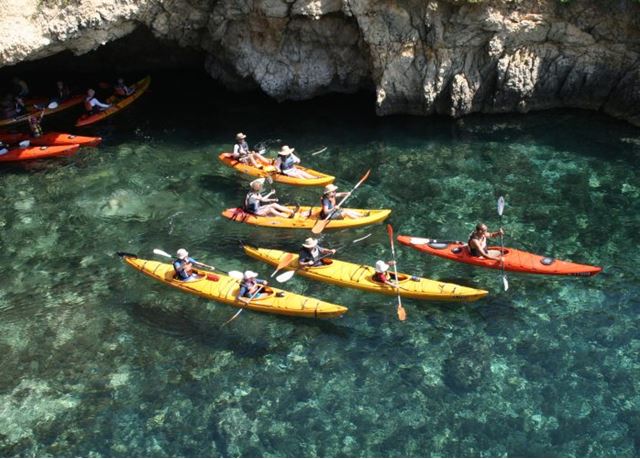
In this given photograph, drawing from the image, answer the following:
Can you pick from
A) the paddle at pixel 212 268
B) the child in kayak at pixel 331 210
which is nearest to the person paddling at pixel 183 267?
the paddle at pixel 212 268

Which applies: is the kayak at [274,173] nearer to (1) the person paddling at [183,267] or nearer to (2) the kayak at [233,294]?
(2) the kayak at [233,294]

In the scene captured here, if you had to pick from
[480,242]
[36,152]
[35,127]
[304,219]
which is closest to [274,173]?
[304,219]

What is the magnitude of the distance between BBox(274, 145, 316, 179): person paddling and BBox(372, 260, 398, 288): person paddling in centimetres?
497

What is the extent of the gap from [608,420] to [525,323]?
2663mm

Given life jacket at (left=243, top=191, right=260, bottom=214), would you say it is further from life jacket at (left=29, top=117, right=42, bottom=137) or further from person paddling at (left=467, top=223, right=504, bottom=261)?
life jacket at (left=29, top=117, right=42, bottom=137)

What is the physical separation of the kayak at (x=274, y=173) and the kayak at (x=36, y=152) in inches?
197

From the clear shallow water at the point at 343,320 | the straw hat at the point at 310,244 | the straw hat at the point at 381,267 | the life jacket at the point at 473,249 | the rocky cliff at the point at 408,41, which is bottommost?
the clear shallow water at the point at 343,320

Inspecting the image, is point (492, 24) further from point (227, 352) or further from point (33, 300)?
point (33, 300)

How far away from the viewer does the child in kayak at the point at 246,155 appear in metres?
19.8

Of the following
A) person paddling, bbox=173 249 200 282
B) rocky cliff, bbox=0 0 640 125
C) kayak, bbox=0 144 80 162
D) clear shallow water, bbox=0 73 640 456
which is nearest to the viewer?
clear shallow water, bbox=0 73 640 456

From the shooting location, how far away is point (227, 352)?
1427cm

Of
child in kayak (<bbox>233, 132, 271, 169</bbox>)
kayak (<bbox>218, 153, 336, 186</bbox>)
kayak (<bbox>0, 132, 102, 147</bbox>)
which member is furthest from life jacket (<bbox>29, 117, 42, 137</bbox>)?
child in kayak (<bbox>233, 132, 271, 169</bbox>)

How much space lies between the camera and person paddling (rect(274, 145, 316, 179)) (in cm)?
1922

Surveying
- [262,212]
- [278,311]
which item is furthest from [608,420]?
[262,212]
